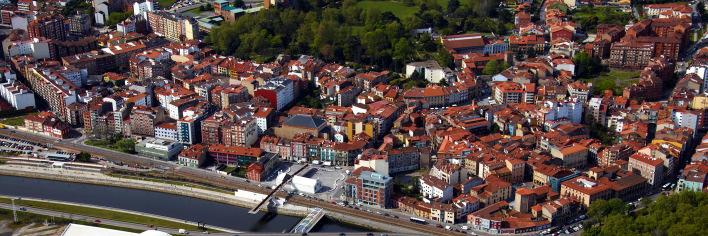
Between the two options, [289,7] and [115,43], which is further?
[289,7]

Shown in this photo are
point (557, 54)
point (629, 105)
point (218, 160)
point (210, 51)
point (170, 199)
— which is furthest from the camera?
point (210, 51)

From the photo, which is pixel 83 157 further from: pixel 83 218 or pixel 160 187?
pixel 83 218

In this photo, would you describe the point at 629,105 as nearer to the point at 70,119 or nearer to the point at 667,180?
the point at 667,180

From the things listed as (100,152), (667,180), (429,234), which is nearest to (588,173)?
(667,180)

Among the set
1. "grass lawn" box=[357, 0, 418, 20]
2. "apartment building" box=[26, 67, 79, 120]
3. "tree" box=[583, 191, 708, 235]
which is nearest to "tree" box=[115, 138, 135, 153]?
"apartment building" box=[26, 67, 79, 120]

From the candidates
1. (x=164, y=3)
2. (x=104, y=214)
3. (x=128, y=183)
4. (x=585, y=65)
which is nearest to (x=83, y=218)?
(x=104, y=214)

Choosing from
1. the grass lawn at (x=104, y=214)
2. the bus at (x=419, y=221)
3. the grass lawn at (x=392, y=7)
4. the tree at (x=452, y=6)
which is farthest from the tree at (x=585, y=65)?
the grass lawn at (x=104, y=214)

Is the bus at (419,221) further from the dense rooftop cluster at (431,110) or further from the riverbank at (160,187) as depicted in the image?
the riverbank at (160,187)

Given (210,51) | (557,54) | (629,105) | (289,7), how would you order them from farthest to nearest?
(289,7) → (210,51) → (557,54) → (629,105)
